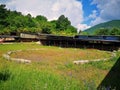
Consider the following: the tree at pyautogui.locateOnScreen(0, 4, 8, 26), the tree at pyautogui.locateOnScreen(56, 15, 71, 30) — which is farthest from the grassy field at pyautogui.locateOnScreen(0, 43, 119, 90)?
the tree at pyautogui.locateOnScreen(56, 15, 71, 30)

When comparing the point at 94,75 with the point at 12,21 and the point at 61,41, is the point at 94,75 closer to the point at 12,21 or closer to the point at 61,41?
the point at 61,41

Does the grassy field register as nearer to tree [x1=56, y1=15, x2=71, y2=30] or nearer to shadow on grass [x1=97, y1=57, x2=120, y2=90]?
shadow on grass [x1=97, y1=57, x2=120, y2=90]

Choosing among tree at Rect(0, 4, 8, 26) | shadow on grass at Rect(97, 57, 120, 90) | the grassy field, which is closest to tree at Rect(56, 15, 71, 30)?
tree at Rect(0, 4, 8, 26)

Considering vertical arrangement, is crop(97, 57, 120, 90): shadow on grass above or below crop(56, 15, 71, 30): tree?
below

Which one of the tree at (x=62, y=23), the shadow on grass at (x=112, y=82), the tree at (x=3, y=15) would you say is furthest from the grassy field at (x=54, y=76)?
the tree at (x=62, y=23)

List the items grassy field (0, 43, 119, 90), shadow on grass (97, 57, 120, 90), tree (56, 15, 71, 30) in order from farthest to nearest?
tree (56, 15, 71, 30)
shadow on grass (97, 57, 120, 90)
grassy field (0, 43, 119, 90)

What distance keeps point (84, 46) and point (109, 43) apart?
12.1 ft

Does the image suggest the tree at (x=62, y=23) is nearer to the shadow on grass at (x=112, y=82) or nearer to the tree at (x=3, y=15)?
the tree at (x=3, y=15)

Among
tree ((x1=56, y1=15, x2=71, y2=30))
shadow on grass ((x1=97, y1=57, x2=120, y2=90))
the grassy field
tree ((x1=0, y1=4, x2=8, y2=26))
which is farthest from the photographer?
tree ((x1=56, y1=15, x2=71, y2=30))

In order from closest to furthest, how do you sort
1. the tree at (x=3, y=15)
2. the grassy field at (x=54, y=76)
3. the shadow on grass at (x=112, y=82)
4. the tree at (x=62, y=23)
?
1. the grassy field at (x=54, y=76)
2. the shadow on grass at (x=112, y=82)
3. the tree at (x=3, y=15)
4. the tree at (x=62, y=23)

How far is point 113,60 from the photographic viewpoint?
58.3 ft

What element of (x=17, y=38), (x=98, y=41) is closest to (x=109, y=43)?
(x=98, y=41)

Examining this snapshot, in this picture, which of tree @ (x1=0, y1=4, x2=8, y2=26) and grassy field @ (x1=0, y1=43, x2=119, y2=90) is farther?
tree @ (x1=0, y1=4, x2=8, y2=26)

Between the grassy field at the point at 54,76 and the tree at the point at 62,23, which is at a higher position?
the tree at the point at 62,23
